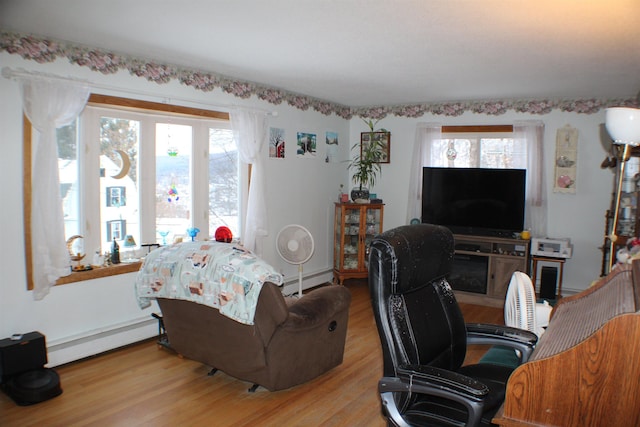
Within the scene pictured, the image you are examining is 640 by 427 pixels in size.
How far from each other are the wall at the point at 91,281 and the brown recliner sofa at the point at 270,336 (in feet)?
2.27

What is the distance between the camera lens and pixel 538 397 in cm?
139

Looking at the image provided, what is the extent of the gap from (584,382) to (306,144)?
16.0 ft

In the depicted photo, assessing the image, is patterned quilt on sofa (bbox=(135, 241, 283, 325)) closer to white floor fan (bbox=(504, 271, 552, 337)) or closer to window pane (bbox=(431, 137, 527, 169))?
white floor fan (bbox=(504, 271, 552, 337))

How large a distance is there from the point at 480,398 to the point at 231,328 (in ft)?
5.94

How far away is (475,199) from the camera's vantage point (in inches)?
227

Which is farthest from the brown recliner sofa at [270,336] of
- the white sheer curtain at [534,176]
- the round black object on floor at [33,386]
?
the white sheer curtain at [534,176]

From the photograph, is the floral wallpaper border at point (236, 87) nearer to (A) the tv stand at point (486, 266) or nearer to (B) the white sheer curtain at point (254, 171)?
(B) the white sheer curtain at point (254, 171)

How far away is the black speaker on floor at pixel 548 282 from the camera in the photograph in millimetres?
5368

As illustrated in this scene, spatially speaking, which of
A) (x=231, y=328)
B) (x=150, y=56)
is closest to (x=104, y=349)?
(x=231, y=328)

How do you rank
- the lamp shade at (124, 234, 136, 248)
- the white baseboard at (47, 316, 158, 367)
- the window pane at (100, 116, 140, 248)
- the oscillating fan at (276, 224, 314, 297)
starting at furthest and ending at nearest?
1. the oscillating fan at (276, 224, 314, 297)
2. the lamp shade at (124, 234, 136, 248)
3. the window pane at (100, 116, 140, 248)
4. the white baseboard at (47, 316, 158, 367)

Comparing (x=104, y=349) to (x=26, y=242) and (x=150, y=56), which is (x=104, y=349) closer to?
(x=26, y=242)

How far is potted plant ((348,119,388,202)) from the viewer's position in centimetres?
631

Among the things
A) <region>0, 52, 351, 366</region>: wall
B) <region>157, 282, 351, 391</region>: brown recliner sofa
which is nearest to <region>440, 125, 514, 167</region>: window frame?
<region>0, 52, 351, 366</region>: wall

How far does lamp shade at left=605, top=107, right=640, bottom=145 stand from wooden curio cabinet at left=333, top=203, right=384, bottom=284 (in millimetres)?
3815
